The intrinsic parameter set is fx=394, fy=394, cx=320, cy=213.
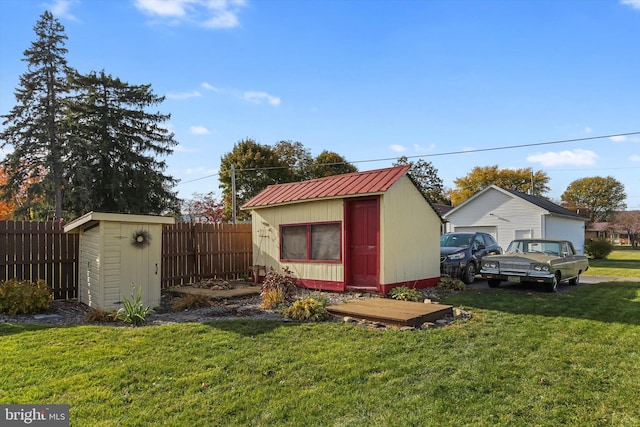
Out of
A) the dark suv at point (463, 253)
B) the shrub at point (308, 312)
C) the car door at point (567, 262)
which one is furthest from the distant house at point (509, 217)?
the shrub at point (308, 312)

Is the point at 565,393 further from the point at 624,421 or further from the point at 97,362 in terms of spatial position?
the point at 97,362

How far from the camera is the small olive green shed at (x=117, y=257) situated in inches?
305

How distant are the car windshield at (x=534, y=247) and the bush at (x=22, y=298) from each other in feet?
38.6

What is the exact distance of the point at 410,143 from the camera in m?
23.7

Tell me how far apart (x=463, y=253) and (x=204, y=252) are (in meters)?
8.44

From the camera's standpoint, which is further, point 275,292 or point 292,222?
point 292,222

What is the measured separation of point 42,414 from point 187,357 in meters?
1.56

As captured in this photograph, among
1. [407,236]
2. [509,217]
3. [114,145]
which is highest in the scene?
[114,145]

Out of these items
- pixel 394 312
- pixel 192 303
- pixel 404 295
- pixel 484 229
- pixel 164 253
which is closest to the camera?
pixel 394 312

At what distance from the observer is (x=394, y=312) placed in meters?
6.75

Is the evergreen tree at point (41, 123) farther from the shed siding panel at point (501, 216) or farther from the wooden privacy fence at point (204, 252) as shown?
the shed siding panel at point (501, 216)

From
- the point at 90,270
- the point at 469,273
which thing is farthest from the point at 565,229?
the point at 90,270

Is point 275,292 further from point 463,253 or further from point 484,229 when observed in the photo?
point 484,229

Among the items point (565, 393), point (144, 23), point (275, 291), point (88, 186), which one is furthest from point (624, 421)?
point (88, 186)
